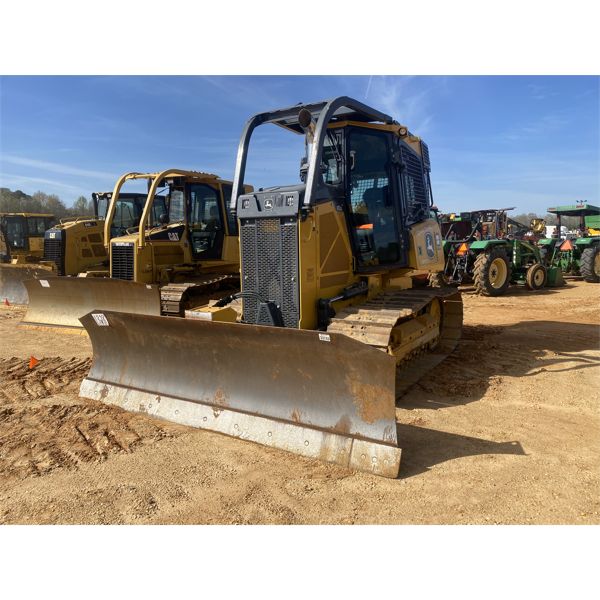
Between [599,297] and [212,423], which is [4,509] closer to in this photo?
[212,423]

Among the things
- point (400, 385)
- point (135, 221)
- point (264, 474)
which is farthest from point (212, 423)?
point (135, 221)

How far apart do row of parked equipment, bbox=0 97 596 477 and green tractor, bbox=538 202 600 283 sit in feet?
37.0

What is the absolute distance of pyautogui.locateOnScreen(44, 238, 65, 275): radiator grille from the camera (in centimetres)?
1235

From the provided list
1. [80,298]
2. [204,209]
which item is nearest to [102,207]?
[80,298]

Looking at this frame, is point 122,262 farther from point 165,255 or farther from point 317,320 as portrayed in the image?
point 317,320

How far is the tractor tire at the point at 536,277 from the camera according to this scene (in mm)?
14141

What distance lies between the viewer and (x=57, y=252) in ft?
40.7

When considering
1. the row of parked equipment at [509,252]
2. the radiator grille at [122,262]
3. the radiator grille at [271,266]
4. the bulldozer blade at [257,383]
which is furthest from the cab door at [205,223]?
the row of parked equipment at [509,252]

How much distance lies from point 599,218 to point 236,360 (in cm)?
1809

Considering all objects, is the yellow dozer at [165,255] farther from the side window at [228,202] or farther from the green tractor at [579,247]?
the green tractor at [579,247]

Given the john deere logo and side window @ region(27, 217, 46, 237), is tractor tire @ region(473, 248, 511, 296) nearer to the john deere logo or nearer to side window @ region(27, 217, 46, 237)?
the john deere logo

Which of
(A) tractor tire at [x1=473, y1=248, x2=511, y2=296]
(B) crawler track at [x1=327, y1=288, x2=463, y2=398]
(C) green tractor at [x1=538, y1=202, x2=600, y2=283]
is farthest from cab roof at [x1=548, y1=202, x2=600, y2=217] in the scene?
(B) crawler track at [x1=327, y1=288, x2=463, y2=398]

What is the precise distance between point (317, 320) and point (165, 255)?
16.5 feet

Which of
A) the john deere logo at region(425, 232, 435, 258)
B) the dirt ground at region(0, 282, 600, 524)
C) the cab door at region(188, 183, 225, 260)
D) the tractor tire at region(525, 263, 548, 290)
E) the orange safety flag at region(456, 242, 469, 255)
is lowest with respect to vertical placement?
the dirt ground at region(0, 282, 600, 524)
